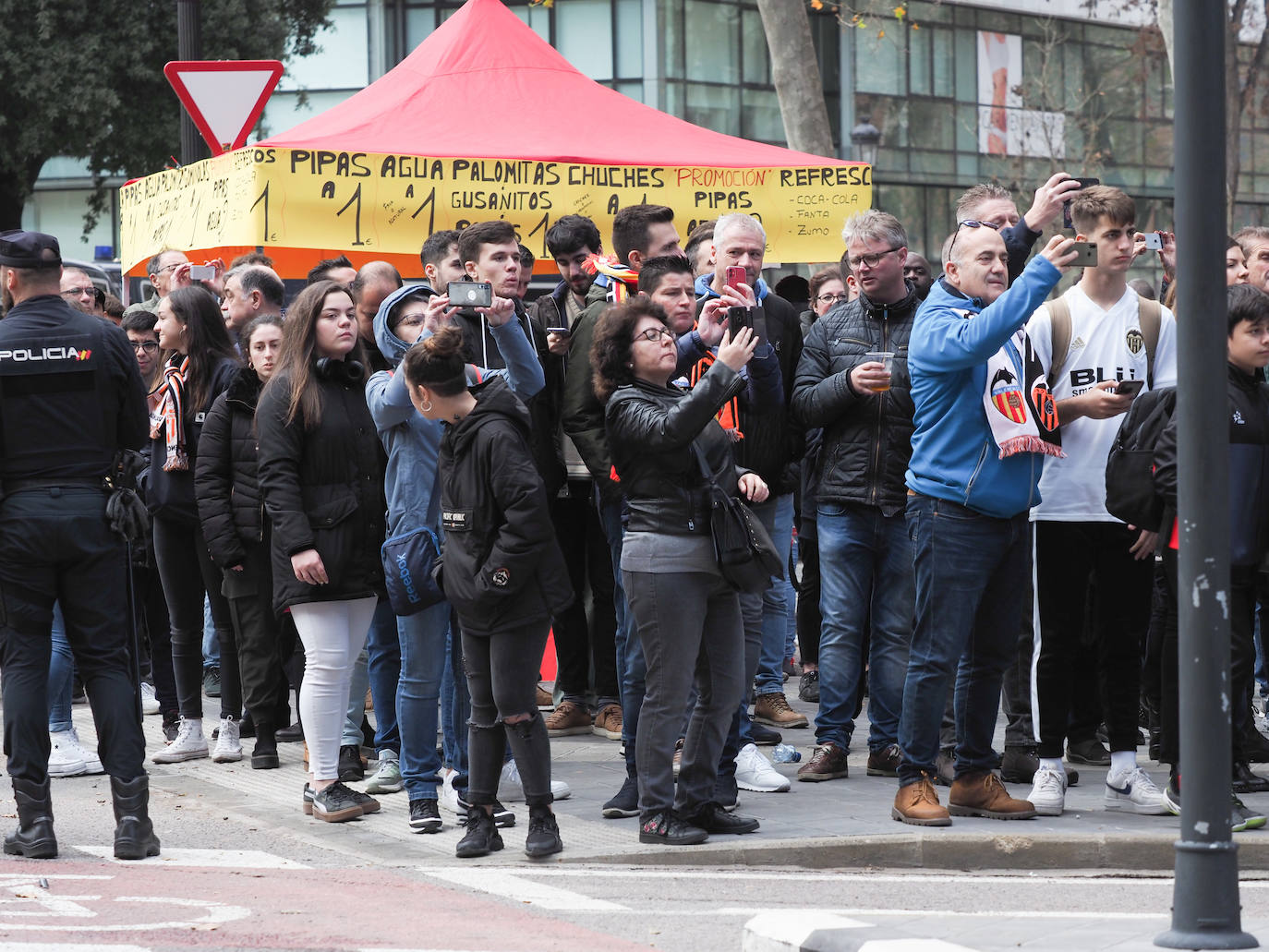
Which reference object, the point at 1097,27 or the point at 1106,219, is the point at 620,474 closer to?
the point at 1106,219

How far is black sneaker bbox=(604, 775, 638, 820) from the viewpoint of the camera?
22.7ft

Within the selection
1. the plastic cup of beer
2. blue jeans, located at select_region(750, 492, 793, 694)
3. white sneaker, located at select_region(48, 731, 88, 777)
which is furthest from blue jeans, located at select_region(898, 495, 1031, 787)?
white sneaker, located at select_region(48, 731, 88, 777)

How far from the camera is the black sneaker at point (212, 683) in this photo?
1049cm

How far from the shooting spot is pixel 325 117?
11352mm

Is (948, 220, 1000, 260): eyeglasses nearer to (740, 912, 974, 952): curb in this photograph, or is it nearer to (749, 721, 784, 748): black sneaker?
(749, 721, 784, 748): black sneaker

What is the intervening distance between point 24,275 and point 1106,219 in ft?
13.5

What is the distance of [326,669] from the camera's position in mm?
7004

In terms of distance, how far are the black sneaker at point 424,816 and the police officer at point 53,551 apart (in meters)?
0.97

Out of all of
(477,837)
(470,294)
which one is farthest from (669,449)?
(477,837)

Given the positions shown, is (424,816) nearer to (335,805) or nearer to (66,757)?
(335,805)

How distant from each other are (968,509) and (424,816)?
2.39 m

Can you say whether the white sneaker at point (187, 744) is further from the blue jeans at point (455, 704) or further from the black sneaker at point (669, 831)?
the black sneaker at point (669, 831)

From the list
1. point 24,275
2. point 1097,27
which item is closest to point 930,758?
point 24,275

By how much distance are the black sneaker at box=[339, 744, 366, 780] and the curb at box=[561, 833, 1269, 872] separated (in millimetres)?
1924
